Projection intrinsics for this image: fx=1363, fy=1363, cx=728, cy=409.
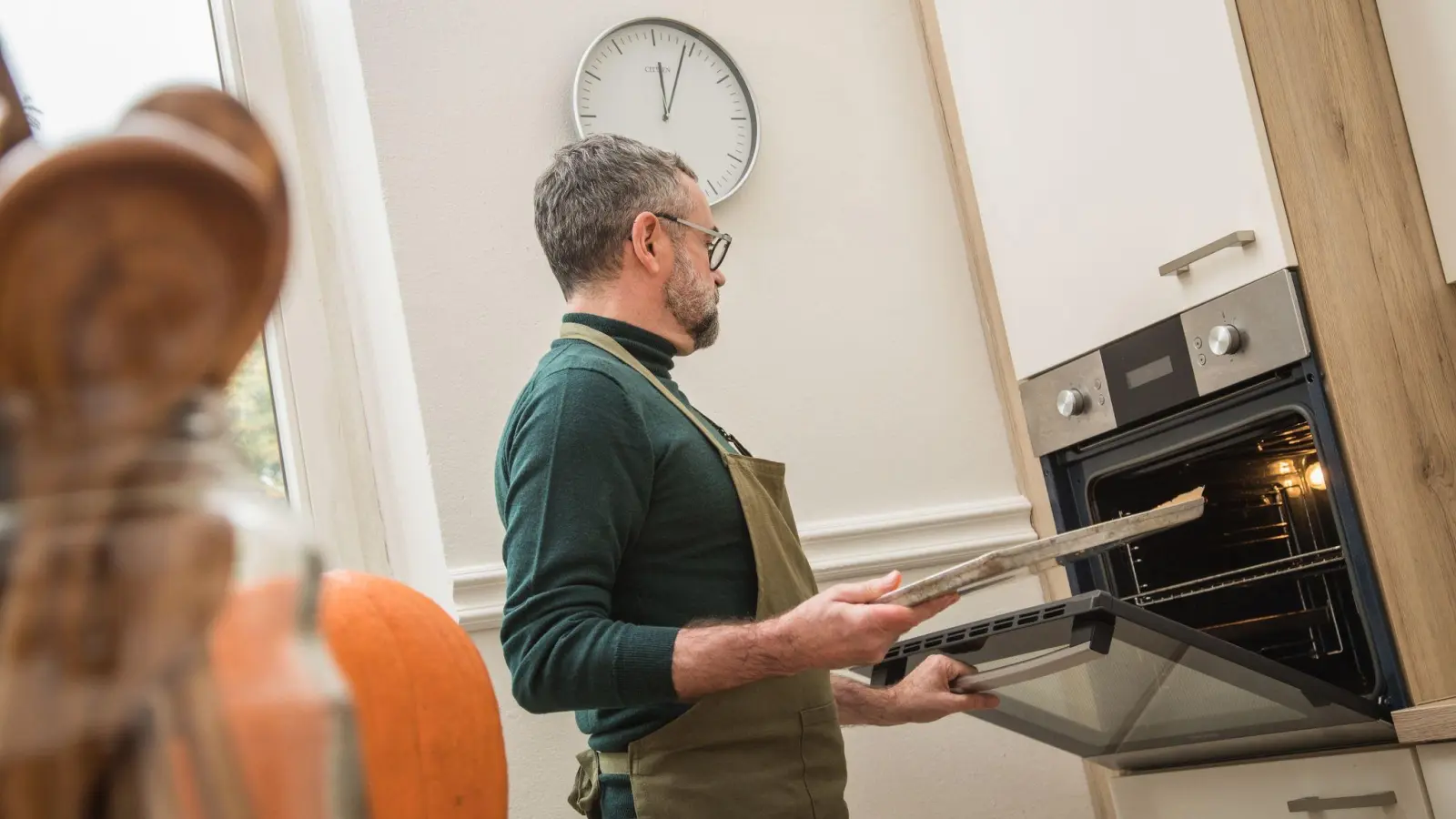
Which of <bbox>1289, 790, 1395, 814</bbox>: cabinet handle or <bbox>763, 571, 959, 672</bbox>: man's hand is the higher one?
<bbox>763, 571, 959, 672</bbox>: man's hand

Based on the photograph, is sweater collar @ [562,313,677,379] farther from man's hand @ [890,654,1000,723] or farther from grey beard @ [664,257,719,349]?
man's hand @ [890,654,1000,723]

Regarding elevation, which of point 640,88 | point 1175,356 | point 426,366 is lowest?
point 1175,356

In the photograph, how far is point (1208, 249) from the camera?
5.72 feet

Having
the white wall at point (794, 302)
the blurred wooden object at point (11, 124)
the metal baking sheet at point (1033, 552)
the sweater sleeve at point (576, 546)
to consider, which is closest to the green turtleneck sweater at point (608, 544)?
the sweater sleeve at point (576, 546)

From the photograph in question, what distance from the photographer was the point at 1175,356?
1836 mm

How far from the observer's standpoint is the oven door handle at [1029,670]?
4.45 feet

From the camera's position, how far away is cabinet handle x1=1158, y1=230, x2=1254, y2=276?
1719mm

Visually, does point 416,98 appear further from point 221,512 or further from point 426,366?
point 221,512

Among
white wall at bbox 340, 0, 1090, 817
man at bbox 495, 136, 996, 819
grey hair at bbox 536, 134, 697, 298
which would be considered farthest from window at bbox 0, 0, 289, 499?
man at bbox 495, 136, 996, 819

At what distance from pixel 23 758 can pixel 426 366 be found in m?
1.81

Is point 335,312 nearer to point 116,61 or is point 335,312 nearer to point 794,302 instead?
point 116,61

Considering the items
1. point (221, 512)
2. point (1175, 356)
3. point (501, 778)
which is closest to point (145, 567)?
point (221, 512)

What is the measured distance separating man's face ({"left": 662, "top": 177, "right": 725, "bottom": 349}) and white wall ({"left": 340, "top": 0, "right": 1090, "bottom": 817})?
1.62ft

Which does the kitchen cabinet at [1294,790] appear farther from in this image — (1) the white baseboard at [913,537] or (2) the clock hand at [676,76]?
(2) the clock hand at [676,76]
